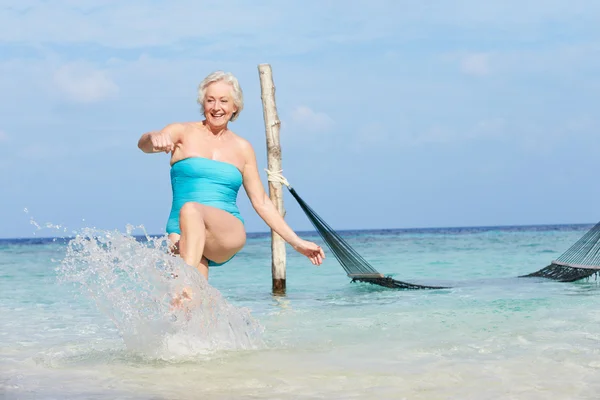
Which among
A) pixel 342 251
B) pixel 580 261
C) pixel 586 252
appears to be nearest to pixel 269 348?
pixel 342 251

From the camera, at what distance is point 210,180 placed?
4.76 m

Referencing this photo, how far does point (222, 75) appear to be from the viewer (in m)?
4.84

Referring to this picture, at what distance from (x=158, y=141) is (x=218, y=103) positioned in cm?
52

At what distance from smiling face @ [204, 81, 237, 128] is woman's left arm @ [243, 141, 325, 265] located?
0.25 meters

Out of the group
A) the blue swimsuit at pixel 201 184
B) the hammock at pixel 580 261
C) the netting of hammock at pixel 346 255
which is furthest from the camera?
the hammock at pixel 580 261

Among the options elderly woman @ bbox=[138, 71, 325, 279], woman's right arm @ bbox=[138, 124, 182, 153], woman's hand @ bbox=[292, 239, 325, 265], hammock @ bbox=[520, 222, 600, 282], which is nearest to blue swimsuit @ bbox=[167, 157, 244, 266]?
elderly woman @ bbox=[138, 71, 325, 279]

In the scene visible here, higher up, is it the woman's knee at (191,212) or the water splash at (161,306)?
the woman's knee at (191,212)

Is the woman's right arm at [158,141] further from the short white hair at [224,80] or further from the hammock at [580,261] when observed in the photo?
the hammock at [580,261]

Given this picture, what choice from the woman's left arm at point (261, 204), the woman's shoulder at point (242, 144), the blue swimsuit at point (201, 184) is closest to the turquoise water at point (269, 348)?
the blue swimsuit at point (201, 184)

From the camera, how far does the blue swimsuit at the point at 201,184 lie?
15.5 feet

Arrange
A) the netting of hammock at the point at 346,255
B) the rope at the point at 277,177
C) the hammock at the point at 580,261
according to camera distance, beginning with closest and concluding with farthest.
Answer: the rope at the point at 277,177 < the netting of hammock at the point at 346,255 < the hammock at the point at 580,261

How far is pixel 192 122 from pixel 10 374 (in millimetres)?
1863

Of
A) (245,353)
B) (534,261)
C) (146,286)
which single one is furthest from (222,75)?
(534,261)

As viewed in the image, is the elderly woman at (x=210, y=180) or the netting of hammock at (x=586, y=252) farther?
the netting of hammock at (x=586, y=252)
